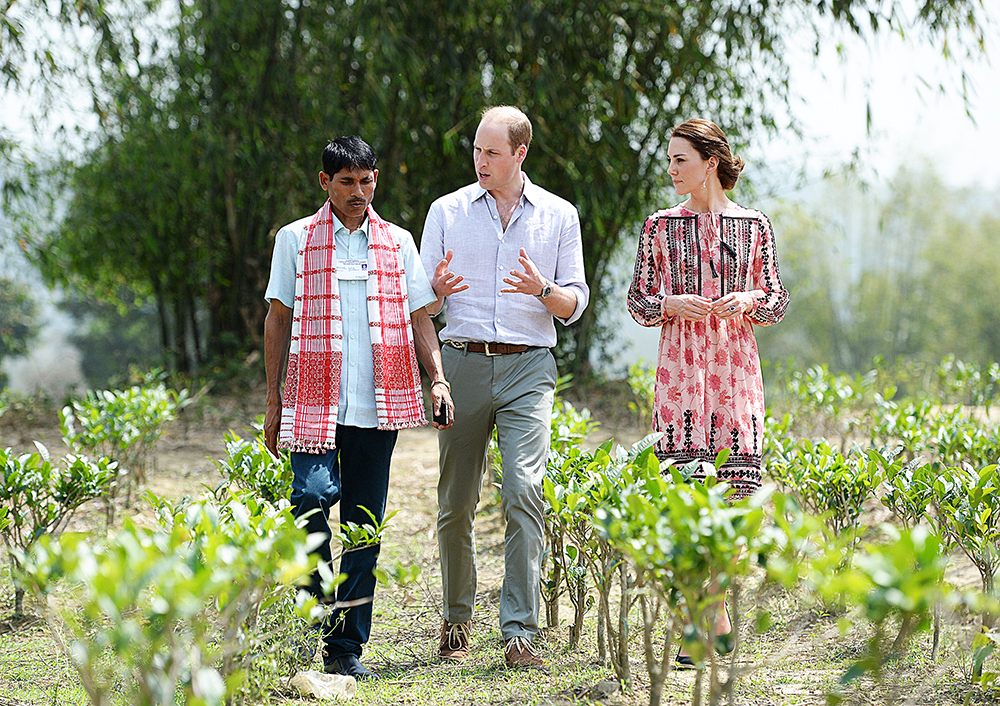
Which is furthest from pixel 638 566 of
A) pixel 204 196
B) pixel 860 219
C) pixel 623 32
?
pixel 860 219

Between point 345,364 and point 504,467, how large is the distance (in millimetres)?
522

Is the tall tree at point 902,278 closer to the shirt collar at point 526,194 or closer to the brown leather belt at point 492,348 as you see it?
the shirt collar at point 526,194

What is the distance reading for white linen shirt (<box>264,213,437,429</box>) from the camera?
2404 millimetres

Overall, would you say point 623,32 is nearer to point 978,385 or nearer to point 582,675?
point 978,385

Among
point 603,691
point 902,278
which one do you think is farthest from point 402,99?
point 902,278

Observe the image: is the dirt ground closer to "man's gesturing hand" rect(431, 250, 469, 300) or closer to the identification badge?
the identification badge

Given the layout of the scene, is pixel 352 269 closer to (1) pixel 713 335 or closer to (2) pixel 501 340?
(2) pixel 501 340

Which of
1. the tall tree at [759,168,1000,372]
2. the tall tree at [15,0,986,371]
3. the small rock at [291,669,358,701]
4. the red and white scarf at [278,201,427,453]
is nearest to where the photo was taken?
the small rock at [291,669,358,701]

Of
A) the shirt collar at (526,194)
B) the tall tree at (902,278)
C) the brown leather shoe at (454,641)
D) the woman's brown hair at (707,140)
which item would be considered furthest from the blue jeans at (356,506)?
the tall tree at (902,278)

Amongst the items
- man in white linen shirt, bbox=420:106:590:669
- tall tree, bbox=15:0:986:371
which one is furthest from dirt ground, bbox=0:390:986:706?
tall tree, bbox=15:0:986:371

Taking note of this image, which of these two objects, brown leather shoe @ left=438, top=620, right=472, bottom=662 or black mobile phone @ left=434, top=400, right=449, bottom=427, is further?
brown leather shoe @ left=438, top=620, right=472, bottom=662

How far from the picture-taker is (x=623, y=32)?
6.59 metres

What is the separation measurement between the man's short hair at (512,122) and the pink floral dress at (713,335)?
447 mm

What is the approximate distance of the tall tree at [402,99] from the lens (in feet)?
20.5
